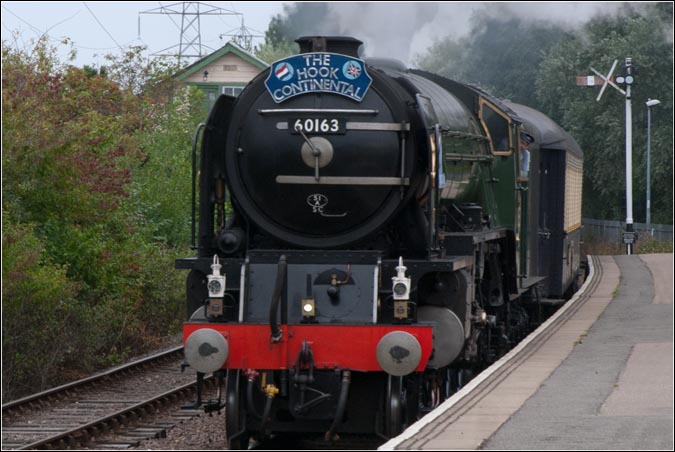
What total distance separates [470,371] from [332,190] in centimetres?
357

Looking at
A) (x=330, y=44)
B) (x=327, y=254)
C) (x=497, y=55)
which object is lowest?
(x=327, y=254)

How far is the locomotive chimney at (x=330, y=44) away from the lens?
31.4ft

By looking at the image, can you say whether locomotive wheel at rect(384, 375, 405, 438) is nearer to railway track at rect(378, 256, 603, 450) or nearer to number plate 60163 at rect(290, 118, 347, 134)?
railway track at rect(378, 256, 603, 450)

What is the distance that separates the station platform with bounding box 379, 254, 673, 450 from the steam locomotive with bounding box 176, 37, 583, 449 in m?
0.66

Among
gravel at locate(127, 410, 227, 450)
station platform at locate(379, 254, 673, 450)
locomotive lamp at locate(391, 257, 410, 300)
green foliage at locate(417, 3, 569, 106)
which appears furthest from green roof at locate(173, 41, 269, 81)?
locomotive lamp at locate(391, 257, 410, 300)

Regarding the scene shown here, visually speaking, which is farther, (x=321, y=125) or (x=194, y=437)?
(x=194, y=437)

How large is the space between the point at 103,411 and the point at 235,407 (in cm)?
350

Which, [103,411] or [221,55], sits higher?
[221,55]

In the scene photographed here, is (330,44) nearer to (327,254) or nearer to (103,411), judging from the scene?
(327,254)

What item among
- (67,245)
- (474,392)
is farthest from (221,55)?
(474,392)

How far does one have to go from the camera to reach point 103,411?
12.1 metres

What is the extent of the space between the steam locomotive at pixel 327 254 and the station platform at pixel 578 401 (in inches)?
26.1

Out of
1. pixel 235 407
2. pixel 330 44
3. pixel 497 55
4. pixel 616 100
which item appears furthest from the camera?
pixel 616 100

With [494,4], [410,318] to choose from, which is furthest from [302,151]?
[494,4]
